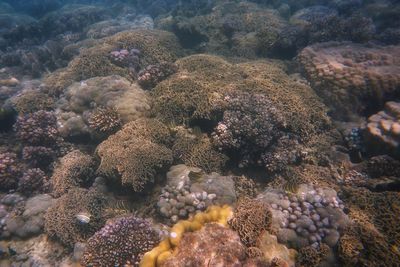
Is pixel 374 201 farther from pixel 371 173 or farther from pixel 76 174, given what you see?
pixel 76 174

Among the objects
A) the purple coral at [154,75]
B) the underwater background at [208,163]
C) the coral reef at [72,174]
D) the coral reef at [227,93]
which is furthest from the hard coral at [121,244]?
the purple coral at [154,75]

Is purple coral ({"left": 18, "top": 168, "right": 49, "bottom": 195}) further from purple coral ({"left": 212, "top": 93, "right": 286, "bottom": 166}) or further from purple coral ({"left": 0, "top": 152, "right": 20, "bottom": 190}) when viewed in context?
purple coral ({"left": 212, "top": 93, "right": 286, "bottom": 166})

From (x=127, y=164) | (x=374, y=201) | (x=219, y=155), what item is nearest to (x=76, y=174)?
(x=127, y=164)

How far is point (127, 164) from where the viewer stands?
5.65 m

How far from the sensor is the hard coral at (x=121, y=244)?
4434mm

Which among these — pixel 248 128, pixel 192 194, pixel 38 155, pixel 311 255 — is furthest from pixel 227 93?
pixel 38 155

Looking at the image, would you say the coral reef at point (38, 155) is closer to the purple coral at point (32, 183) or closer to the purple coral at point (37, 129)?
the purple coral at point (37, 129)

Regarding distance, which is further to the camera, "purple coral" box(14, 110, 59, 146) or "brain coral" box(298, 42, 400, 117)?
"purple coral" box(14, 110, 59, 146)

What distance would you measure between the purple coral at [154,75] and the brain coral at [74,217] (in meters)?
3.72

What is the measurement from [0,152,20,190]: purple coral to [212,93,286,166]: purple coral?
5198 mm

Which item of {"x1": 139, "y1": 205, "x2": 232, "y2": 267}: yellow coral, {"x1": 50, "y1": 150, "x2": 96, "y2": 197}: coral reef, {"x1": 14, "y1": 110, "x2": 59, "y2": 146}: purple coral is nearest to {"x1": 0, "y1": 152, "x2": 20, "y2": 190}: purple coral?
{"x1": 14, "y1": 110, "x2": 59, "y2": 146}: purple coral

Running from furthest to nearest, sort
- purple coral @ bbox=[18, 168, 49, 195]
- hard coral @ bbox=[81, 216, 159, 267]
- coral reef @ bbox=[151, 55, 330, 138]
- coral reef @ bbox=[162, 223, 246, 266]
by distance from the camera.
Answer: coral reef @ bbox=[151, 55, 330, 138], purple coral @ bbox=[18, 168, 49, 195], hard coral @ bbox=[81, 216, 159, 267], coral reef @ bbox=[162, 223, 246, 266]

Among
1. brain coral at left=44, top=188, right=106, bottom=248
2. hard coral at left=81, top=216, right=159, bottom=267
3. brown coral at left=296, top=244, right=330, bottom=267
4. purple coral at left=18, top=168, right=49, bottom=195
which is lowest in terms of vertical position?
purple coral at left=18, top=168, right=49, bottom=195

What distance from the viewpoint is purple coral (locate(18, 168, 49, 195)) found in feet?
21.6
